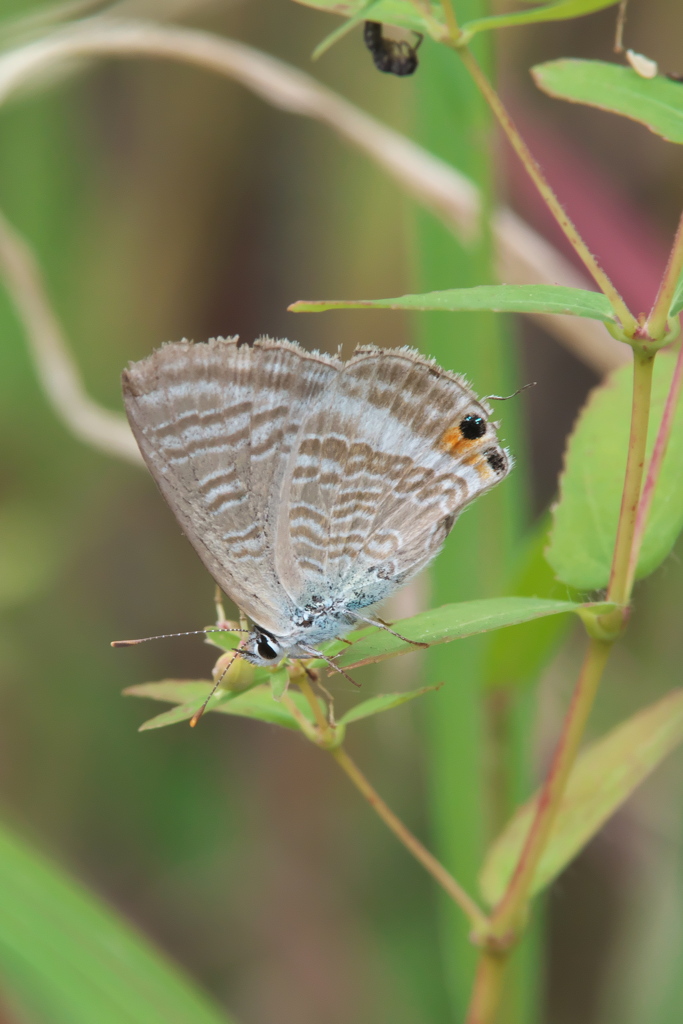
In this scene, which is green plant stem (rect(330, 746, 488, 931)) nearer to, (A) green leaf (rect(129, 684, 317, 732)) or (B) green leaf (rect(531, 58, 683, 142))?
(A) green leaf (rect(129, 684, 317, 732))

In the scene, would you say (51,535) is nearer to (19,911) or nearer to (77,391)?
(77,391)

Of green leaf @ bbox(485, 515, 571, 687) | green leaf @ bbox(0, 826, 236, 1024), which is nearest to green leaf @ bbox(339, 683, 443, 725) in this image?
green leaf @ bbox(485, 515, 571, 687)

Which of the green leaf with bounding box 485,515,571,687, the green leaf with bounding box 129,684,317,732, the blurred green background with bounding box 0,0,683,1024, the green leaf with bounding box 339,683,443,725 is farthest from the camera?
the blurred green background with bounding box 0,0,683,1024

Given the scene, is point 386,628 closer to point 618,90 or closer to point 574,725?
point 574,725

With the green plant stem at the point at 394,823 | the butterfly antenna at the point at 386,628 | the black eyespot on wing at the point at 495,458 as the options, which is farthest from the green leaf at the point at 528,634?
the green plant stem at the point at 394,823

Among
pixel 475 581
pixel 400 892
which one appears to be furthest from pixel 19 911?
pixel 400 892

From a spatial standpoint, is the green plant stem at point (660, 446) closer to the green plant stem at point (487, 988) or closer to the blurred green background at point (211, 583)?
the green plant stem at point (487, 988)
